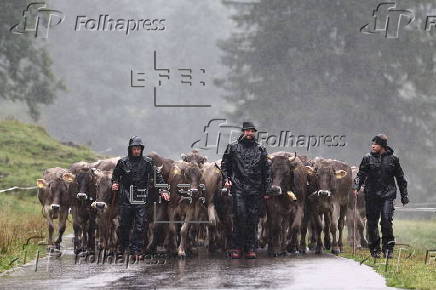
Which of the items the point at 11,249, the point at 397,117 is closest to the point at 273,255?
the point at 11,249

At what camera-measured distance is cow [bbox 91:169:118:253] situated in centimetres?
1908

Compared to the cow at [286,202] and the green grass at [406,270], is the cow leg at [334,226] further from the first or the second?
the cow at [286,202]

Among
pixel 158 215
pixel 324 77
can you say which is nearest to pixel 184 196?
pixel 158 215

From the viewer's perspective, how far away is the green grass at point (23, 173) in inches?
751

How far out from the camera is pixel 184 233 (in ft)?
61.2

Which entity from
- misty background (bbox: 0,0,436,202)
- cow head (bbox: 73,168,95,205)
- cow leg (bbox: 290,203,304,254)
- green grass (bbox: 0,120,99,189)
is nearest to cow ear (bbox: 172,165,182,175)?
cow head (bbox: 73,168,95,205)

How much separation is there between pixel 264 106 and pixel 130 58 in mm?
47027

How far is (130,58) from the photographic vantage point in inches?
4085

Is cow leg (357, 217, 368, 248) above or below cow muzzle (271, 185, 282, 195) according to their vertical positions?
below

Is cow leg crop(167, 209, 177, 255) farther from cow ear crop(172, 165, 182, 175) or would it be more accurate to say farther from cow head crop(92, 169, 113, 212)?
cow head crop(92, 169, 113, 212)

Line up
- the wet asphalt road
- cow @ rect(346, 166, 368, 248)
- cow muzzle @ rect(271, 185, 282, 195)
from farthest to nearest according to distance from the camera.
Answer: cow @ rect(346, 166, 368, 248), cow muzzle @ rect(271, 185, 282, 195), the wet asphalt road

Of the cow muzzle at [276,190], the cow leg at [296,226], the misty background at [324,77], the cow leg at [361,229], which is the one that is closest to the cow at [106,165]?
the cow muzzle at [276,190]

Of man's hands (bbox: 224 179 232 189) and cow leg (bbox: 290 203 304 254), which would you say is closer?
man's hands (bbox: 224 179 232 189)

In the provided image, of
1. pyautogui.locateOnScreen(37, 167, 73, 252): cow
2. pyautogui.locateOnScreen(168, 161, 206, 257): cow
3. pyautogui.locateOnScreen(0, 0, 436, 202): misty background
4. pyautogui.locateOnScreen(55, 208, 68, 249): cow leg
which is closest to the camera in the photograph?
pyautogui.locateOnScreen(168, 161, 206, 257): cow
